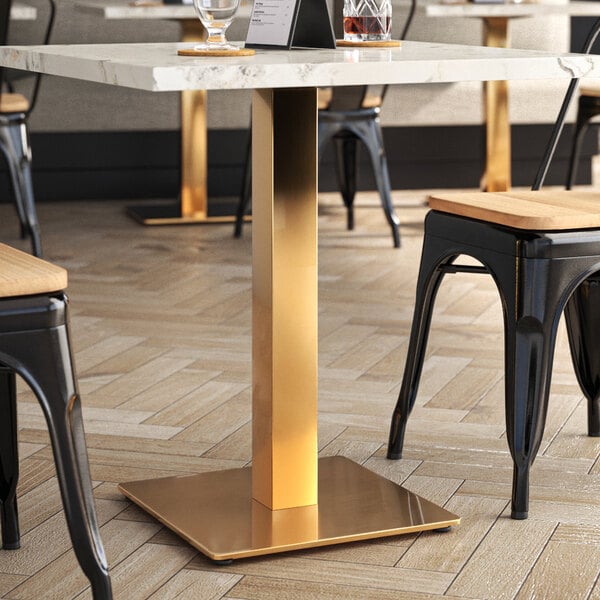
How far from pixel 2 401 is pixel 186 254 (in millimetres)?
2263

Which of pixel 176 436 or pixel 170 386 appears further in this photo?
Result: pixel 170 386

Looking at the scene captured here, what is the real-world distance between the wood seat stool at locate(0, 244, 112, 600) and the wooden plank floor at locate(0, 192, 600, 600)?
7.6 inches

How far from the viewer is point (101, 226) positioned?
14.6 feet

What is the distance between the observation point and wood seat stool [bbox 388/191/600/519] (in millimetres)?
1715

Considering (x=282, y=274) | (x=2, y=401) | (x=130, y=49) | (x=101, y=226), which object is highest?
(x=130, y=49)

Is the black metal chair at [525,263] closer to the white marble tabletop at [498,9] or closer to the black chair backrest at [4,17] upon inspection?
the black chair backrest at [4,17]

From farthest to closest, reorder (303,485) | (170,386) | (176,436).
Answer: (170,386)
(176,436)
(303,485)

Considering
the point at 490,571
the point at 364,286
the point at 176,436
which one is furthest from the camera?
the point at 364,286

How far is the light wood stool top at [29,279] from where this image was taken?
1.34m

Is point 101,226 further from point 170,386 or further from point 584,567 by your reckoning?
point 584,567

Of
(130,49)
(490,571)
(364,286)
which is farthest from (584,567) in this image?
(364,286)

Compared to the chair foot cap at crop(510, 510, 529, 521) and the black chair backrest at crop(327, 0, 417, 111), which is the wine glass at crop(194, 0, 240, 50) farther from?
the black chair backrest at crop(327, 0, 417, 111)

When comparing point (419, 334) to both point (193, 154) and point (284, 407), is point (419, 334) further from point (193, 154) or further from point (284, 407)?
point (193, 154)

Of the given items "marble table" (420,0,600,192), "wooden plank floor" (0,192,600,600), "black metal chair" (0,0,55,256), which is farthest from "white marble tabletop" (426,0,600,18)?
"black metal chair" (0,0,55,256)
